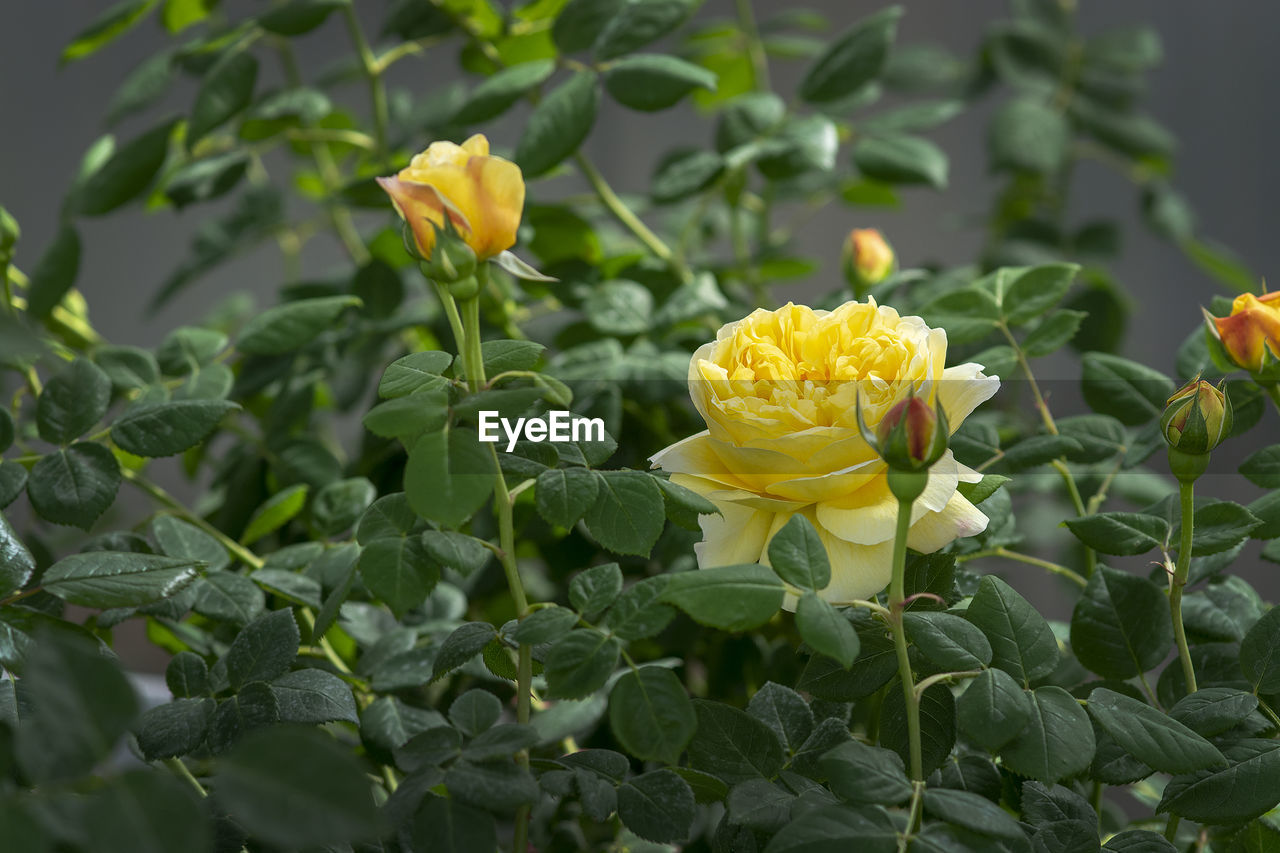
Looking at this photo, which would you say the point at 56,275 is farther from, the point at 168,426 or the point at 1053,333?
the point at 1053,333

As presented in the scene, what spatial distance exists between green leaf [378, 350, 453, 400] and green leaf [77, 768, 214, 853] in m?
0.12

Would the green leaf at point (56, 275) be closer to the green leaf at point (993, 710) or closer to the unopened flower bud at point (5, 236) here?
the unopened flower bud at point (5, 236)

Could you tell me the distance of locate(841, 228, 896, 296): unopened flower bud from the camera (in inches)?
20.3

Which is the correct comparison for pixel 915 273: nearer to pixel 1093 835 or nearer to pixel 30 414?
pixel 1093 835

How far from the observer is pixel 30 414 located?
0.52 metres

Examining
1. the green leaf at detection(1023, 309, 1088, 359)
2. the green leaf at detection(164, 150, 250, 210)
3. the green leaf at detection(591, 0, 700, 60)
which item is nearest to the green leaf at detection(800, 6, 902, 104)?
the green leaf at detection(591, 0, 700, 60)

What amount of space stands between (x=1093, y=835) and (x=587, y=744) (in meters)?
0.27

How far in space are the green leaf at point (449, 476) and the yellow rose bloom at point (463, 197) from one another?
0.18ft

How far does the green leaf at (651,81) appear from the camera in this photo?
0.49m

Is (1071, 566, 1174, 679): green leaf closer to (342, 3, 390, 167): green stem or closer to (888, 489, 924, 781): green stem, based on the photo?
(888, 489, 924, 781): green stem

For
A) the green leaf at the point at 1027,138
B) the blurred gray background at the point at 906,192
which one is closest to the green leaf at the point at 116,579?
the green leaf at the point at 1027,138

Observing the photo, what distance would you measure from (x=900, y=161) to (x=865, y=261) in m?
0.14

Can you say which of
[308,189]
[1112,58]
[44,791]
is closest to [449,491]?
[44,791]

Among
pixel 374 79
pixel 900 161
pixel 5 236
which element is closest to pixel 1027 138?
pixel 900 161
